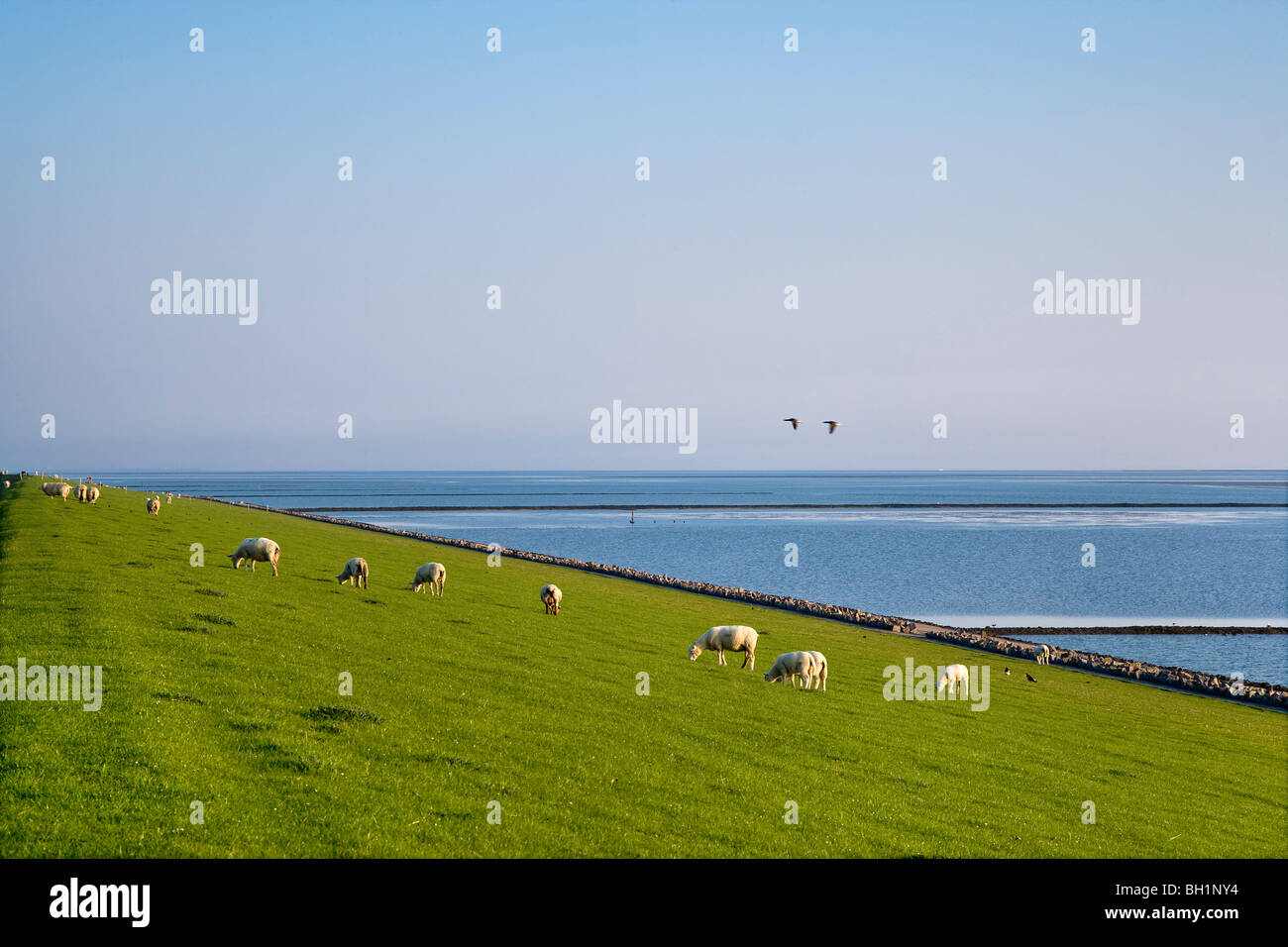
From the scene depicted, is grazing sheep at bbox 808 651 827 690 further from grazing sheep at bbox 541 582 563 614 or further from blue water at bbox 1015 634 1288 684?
blue water at bbox 1015 634 1288 684

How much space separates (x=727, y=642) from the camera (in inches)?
1395

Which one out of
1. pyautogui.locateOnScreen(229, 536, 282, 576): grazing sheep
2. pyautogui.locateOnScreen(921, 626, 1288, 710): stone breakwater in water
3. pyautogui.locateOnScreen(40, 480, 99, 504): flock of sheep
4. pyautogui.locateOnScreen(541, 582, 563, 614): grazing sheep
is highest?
pyautogui.locateOnScreen(40, 480, 99, 504): flock of sheep

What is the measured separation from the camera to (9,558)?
3422 cm

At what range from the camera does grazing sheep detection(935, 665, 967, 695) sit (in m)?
36.5

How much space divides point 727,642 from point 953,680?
10.2 m

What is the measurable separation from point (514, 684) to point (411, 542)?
204 ft

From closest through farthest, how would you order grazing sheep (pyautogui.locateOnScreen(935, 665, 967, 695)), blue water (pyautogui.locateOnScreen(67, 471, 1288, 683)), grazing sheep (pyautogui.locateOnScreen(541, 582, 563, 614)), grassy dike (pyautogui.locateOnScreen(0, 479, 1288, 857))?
grassy dike (pyautogui.locateOnScreen(0, 479, 1288, 857)) → grazing sheep (pyautogui.locateOnScreen(935, 665, 967, 695)) → grazing sheep (pyautogui.locateOnScreen(541, 582, 563, 614)) → blue water (pyautogui.locateOnScreen(67, 471, 1288, 683))

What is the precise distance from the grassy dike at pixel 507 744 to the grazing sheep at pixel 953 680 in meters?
1.51

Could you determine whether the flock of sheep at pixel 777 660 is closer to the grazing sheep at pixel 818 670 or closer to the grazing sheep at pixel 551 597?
the grazing sheep at pixel 818 670

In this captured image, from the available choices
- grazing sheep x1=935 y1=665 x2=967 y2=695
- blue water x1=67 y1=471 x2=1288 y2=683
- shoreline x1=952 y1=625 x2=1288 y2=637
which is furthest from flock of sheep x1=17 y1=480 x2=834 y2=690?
blue water x1=67 y1=471 x2=1288 y2=683

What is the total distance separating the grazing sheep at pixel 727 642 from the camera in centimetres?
3484

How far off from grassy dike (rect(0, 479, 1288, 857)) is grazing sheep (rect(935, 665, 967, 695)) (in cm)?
151
